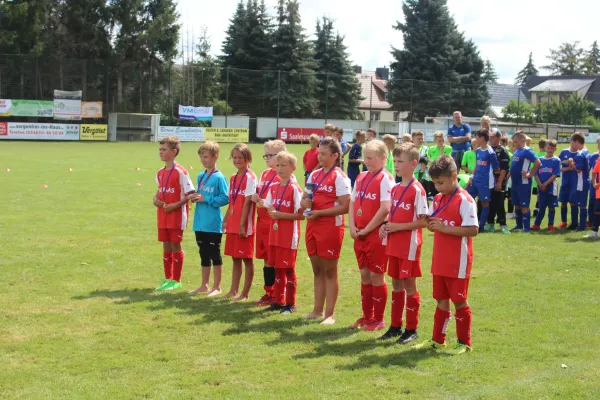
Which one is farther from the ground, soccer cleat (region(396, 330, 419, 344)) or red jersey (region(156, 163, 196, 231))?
red jersey (region(156, 163, 196, 231))

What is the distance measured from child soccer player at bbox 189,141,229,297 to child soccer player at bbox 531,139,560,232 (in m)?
8.00

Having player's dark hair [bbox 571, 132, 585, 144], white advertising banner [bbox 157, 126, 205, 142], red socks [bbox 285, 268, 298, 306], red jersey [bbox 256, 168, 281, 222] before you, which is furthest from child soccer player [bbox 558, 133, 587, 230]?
white advertising banner [bbox 157, 126, 205, 142]

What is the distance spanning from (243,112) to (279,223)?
45.4 metres

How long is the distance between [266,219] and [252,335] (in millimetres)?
1754

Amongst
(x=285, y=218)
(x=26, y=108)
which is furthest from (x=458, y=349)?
(x=26, y=108)

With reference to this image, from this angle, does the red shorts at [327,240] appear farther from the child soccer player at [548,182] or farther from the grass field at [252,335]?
the child soccer player at [548,182]

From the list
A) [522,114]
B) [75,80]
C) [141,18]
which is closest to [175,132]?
[75,80]

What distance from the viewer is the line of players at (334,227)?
6.10 meters

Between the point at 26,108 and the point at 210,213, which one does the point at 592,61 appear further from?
the point at 210,213

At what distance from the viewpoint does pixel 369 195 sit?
270 inches

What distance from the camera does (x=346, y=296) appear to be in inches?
334

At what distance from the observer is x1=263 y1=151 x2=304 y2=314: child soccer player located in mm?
7488

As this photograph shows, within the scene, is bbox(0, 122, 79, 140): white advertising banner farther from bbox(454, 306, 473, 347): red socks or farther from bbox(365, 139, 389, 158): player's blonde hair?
bbox(454, 306, 473, 347): red socks

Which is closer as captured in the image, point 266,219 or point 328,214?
point 328,214
